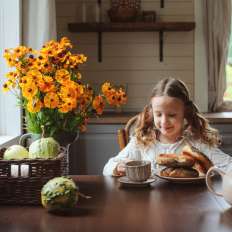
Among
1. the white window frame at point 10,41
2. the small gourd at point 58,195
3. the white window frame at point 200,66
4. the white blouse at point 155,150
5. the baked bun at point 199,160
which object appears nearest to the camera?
the small gourd at point 58,195

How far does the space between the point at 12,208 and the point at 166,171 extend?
0.60 m

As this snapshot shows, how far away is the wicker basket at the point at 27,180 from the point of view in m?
1.51

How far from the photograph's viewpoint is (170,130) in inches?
91.1

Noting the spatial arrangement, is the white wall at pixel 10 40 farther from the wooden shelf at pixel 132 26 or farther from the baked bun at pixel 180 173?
the baked bun at pixel 180 173

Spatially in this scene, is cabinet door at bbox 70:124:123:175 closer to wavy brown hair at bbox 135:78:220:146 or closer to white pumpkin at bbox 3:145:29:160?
wavy brown hair at bbox 135:78:220:146

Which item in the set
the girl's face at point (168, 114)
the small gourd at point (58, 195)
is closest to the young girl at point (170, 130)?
the girl's face at point (168, 114)

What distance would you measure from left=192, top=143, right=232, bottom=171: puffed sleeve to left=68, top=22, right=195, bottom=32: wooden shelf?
1.59 m

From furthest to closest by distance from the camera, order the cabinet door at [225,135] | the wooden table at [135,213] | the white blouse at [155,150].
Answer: the cabinet door at [225,135], the white blouse at [155,150], the wooden table at [135,213]

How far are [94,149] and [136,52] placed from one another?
3.08ft

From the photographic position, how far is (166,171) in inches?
71.7

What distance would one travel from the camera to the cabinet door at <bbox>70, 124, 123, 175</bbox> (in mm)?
3436

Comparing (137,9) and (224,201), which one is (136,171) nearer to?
(224,201)

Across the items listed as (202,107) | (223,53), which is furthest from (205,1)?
(202,107)

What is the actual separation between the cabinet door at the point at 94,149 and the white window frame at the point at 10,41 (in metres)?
0.56
